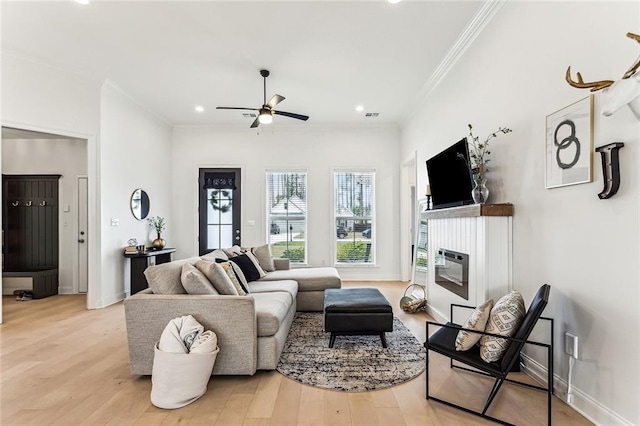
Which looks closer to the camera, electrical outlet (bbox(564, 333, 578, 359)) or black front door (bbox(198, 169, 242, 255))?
electrical outlet (bbox(564, 333, 578, 359))

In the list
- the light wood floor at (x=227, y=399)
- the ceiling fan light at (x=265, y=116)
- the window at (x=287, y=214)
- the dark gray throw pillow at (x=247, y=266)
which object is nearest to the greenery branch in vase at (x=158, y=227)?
the window at (x=287, y=214)

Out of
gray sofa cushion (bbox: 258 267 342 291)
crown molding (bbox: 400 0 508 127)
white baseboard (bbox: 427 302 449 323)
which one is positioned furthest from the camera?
gray sofa cushion (bbox: 258 267 342 291)

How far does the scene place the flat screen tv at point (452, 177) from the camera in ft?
10.3

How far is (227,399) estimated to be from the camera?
222 centimetres

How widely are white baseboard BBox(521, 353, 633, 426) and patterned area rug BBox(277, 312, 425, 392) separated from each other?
0.82 m

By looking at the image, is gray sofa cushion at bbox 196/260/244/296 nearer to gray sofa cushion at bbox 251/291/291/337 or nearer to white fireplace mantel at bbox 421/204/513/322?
gray sofa cushion at bbox 251/291/291/337

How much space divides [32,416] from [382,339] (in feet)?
8.51

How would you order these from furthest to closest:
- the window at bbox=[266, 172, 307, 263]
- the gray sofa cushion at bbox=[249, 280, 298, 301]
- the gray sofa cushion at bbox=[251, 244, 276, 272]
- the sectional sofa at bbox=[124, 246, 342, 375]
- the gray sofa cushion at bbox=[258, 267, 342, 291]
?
the window at bbox=[266, 172, 307, 263], the gray sofa cushion at bbox=[251, 244, 276, 272], the gray sofa cushion at bbox=[258, 267, 342, 291], the gray sofa cushion at bbox=[249, 280, 298, 301], the sectional sofa at bbox=[124, 246, 342, 375]

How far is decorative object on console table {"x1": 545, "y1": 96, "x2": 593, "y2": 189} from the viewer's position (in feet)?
6.45

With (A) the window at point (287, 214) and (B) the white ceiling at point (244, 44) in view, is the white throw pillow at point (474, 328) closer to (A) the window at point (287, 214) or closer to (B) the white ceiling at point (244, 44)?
(B) the white ceiling at point (244, 44)

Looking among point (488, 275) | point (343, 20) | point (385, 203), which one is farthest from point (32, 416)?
point (385, 203)

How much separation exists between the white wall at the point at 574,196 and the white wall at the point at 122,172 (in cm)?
496

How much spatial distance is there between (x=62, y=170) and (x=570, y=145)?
263 inches

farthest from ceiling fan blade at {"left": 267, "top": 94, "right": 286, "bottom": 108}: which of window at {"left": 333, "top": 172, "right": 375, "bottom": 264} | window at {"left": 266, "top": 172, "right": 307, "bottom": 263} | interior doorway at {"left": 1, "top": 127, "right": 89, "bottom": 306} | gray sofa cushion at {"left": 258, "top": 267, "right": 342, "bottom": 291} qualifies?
interior doorway at {"left": 1, "top": 127, "right": 89, "bottom": 306}
